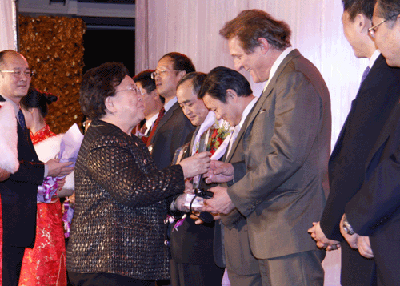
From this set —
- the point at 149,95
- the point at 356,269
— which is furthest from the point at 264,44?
the point at 149,95

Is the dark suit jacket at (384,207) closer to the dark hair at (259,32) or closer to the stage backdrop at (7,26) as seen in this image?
the dark hair at (259,32)

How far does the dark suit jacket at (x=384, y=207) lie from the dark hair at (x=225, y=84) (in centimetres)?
130

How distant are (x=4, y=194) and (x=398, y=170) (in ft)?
6.93

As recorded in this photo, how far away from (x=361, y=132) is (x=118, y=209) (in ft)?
3.16

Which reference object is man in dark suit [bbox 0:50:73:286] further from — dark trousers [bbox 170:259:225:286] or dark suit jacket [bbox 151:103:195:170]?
dark trousers [bbox 170:259:225:286]

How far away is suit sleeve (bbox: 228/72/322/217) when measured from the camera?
76.0 inches

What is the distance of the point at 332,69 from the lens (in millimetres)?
2900

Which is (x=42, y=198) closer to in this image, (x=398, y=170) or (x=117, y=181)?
(x=117, y=181)

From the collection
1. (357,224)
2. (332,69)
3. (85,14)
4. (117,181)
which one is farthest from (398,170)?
(85,14)

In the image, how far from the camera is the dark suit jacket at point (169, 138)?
11.2 feet

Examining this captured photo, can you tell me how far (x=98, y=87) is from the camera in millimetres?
2164

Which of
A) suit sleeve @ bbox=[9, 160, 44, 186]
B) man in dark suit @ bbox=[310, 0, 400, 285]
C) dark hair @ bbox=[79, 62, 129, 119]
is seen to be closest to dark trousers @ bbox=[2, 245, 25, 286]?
suit sleeve @ bbox=[9, 160, 44, 186]

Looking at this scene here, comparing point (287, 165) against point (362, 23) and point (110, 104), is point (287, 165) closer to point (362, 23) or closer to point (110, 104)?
point (362, 23)

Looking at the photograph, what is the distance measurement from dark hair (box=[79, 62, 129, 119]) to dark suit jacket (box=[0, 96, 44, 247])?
2.67 ft
